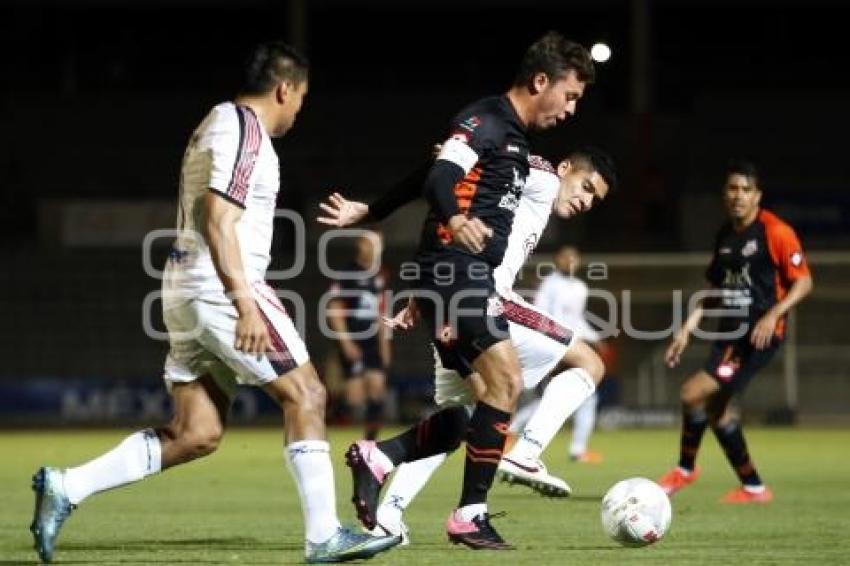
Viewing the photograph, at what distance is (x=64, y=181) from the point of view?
3133cm

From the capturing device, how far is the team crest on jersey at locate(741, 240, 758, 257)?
11922 millimetres

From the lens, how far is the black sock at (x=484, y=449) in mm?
7699

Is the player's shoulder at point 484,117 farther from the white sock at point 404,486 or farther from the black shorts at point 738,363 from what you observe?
the black shorts at point 738,363

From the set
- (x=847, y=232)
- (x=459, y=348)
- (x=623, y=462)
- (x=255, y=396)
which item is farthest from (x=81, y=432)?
(x=459, y=348)

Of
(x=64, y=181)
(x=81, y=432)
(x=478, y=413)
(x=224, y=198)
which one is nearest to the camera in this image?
(x=224, y=198)

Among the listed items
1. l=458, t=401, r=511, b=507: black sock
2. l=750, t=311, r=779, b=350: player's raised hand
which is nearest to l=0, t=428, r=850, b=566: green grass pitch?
l=458, t=401, r=511, b=507: black sock

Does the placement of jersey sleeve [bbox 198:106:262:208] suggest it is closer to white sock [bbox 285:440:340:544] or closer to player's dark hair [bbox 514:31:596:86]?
white sock [bbox 285:440:340:544]

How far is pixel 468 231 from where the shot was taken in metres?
7.17

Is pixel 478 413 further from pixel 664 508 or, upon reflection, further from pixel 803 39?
pixel 803 39

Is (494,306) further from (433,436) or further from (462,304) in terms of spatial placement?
(433,436)

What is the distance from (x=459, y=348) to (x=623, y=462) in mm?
8669

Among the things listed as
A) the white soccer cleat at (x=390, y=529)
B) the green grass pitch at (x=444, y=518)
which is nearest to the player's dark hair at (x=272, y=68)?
the green grass pitch at (x=444, y=518)

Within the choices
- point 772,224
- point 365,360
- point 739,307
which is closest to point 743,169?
point 772,224

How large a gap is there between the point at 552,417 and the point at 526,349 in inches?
22.2
